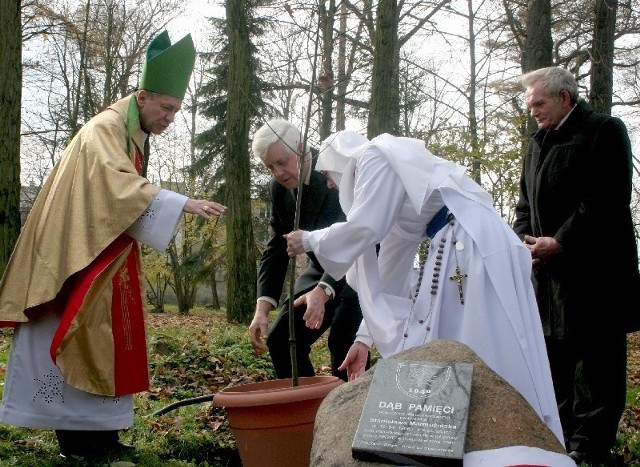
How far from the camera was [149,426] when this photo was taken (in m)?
4.88

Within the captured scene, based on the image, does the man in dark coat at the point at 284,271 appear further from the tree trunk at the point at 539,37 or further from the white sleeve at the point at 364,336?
the tree trunk at the point at 539,37

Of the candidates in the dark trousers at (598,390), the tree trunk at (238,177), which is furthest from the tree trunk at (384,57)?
the dark trousers at (598,390)

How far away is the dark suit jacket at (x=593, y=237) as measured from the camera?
4.36 metres

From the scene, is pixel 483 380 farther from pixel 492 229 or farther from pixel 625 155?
pixel 625 155

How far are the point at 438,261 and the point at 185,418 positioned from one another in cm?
263

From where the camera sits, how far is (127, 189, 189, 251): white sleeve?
159 inches

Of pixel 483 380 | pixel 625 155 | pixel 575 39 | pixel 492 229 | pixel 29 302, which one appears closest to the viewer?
pixel 483 380

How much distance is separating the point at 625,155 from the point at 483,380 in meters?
2.32

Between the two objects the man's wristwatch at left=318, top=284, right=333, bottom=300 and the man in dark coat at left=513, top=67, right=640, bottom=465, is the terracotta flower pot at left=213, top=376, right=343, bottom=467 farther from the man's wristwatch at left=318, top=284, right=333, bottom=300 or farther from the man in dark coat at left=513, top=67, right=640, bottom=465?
the man in dark coat at left=513, top=67, right=640, bottom=465

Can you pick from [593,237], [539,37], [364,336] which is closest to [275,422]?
[364,336]

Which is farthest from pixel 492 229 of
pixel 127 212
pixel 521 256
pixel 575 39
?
pixel 575 39

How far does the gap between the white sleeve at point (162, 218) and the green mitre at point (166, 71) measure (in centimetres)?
77

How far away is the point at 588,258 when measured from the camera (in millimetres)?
4383

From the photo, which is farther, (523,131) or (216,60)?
(216,60)
